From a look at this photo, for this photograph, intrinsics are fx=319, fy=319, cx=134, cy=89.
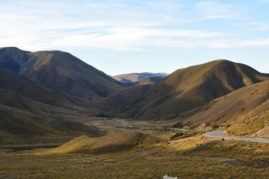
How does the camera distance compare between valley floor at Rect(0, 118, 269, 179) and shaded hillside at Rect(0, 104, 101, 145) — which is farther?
shaded hillside at Rect(0, 104, 101, 145)

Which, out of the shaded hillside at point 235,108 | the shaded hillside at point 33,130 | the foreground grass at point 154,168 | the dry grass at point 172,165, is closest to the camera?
the foreground grass at point 154,168

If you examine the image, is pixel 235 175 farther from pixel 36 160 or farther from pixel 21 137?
pixel 21 137

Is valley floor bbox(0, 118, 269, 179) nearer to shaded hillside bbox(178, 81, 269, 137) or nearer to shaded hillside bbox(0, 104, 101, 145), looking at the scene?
shaded hillside bbox(0, 104, 101, 145)

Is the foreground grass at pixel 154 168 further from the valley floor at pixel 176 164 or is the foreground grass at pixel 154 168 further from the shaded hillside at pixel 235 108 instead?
the shaded hillside at pixel 235 108

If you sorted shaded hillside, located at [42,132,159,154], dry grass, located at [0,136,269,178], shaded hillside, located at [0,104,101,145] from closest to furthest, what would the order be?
dry grass, located at [0,136,269,178] < shaded hillside, located at [42,132,159,154] < shaded hillside, located at [0,104,101,145]

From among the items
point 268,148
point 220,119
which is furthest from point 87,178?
point 220,119

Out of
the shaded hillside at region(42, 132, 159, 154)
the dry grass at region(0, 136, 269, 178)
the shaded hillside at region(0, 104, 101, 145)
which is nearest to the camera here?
the dry grass at region(0, 136, 269, 178)

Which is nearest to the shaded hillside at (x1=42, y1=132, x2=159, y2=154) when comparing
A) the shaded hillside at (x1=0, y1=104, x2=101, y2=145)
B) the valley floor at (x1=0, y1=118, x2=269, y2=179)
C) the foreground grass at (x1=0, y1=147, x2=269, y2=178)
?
the valley floor at (x1=0, y1=118, x2=269, y2=179)

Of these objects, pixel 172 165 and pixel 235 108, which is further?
pixel 235 108

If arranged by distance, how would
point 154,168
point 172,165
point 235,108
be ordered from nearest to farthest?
point 154,168 < point 172,165 < point 235,108

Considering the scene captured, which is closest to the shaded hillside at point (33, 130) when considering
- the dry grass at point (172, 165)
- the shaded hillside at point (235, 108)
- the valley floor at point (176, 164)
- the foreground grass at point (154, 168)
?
the valley floor at point (176, 164)

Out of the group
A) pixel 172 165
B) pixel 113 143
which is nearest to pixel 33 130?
pixel 113 143

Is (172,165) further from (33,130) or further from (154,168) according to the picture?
(33,130)

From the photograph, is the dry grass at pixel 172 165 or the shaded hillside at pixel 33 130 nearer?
the dry grass at pixel 172 165
